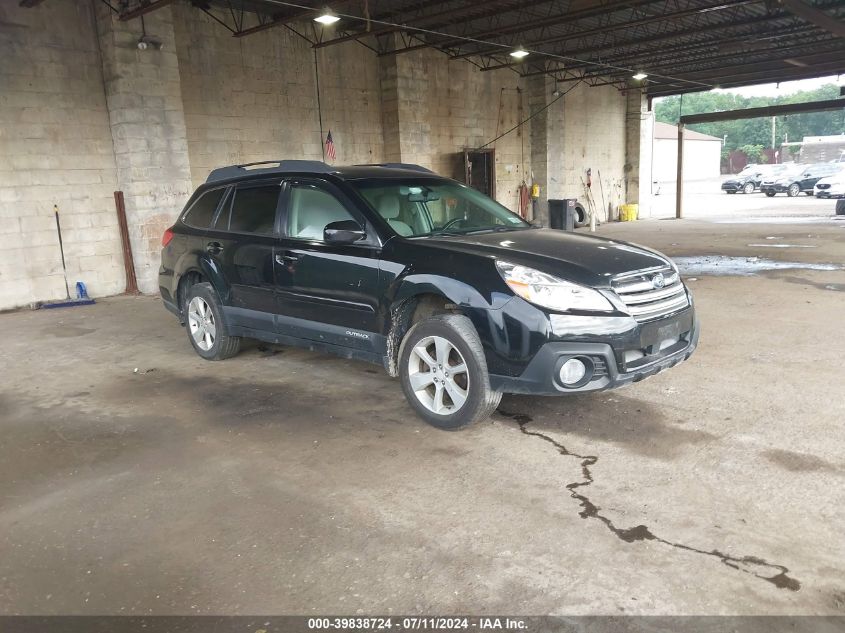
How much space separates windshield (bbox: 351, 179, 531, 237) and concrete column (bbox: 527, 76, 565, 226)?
1619cm

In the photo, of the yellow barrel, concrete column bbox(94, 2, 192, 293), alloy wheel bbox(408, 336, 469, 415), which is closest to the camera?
alloy wheel bbox(408, 336, 469, 415)

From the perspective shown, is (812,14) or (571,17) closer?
(812,14)

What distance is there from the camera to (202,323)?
20.7 ft

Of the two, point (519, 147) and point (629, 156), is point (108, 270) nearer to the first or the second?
point (519, 147)

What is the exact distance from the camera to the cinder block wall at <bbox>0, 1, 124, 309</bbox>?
9875 mm

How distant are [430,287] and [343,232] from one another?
2.59ft

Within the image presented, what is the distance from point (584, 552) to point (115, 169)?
1072 cm

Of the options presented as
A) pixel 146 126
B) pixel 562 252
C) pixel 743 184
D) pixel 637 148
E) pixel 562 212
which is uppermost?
pixel 637 148

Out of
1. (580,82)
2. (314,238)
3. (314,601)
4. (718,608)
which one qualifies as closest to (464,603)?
(314,601)

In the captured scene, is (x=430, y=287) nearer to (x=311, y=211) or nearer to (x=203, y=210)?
(x=311, y=211)

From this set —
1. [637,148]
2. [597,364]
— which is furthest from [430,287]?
[637,148]

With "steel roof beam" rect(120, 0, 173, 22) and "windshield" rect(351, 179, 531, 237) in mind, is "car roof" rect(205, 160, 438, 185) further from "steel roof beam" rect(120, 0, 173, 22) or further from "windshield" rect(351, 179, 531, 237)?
"steel roof beam" rect(120, 0, 173, 22)

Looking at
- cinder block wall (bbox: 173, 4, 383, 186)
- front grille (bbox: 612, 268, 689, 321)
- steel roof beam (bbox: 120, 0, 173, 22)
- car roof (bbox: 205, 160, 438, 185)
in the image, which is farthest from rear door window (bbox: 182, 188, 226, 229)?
cinder block wall (bbox: 173, 4, 383, 186)

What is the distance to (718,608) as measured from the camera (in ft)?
8.08
